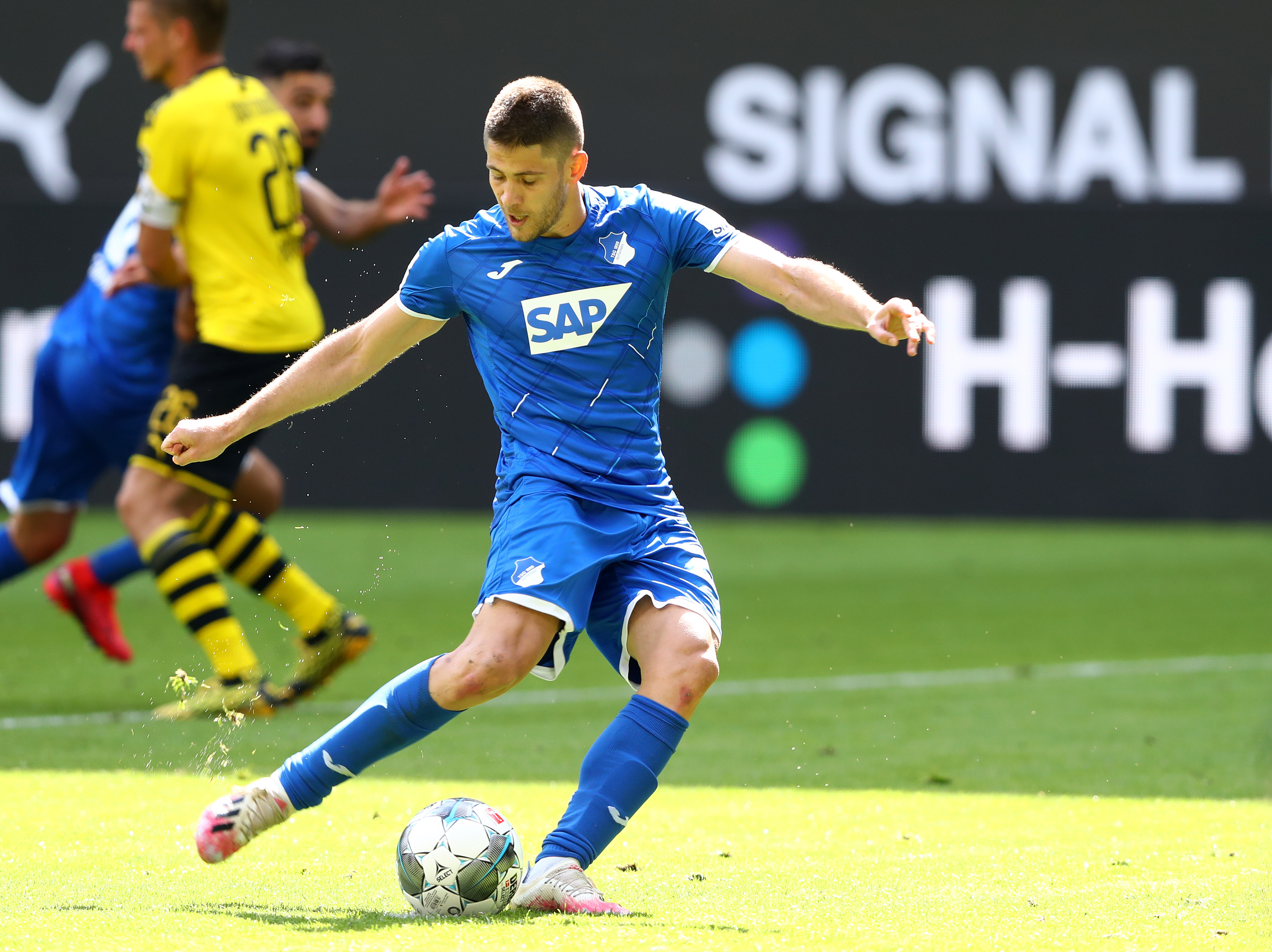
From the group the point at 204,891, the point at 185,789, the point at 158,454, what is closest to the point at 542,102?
the point at 204,891

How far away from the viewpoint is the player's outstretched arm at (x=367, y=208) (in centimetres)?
664

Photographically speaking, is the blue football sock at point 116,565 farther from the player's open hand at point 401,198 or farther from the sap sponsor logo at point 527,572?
the sap sponsor logo at point 527,572

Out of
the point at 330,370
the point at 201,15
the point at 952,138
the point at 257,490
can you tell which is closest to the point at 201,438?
the point at 330,370

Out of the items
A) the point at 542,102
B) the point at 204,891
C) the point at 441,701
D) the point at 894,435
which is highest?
the point at 542,102

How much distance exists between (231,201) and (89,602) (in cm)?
184

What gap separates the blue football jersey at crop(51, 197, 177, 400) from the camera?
7195 mm

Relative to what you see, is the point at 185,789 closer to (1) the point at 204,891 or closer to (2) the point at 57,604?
(1) the point at 204,891

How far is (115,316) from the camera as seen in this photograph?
7230 mm

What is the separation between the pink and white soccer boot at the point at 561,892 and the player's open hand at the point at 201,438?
1.16 m

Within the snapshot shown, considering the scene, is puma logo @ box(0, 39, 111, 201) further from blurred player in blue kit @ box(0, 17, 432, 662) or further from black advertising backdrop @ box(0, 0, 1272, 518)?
blurred player in blue kit @ box(0, 17, 432, 662)

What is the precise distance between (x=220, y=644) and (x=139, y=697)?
794mm

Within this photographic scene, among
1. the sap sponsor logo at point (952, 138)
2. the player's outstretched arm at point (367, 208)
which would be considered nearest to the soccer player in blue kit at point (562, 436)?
the player's outstretched arm at point (367, 208)

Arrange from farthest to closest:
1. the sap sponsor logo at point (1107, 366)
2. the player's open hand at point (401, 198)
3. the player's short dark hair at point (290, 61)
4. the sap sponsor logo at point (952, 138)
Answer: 1. the sap sponsor logo at point (952, 138)
2. the sap sponsor logo at point (1107, 366)
3. the player's short dark hair at point (290, 61)
4. the player's open hand at point (401, 198)

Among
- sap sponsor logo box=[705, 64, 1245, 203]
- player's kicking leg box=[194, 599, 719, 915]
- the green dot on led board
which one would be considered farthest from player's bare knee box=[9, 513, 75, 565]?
sap sponsor logo box=[705, 64, 1245, 203]
